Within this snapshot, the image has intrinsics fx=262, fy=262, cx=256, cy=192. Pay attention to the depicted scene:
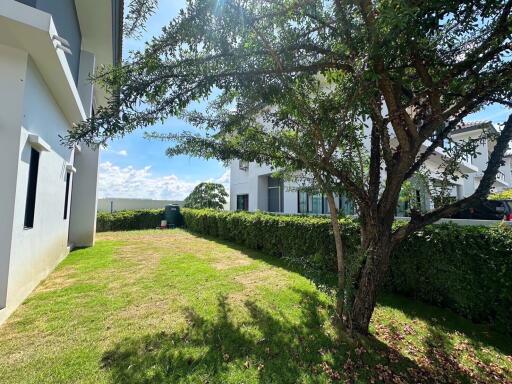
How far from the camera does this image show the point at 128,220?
17.2 m

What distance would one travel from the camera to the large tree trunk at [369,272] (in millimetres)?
3369

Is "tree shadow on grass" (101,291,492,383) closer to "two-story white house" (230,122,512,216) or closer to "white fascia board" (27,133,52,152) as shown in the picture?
"white fascia board" (27,133,52,152)

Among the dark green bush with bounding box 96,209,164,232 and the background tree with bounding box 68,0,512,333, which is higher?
the background tree with bounding box 68,0,512,333

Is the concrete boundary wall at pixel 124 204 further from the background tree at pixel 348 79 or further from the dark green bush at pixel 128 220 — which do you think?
the background tree at pixel 348 79

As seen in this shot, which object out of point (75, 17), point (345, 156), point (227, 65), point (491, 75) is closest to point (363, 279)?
point (345, 156)

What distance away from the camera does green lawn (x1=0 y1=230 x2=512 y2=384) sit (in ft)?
9.36

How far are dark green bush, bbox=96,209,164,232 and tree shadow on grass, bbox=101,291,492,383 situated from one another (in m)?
14.7

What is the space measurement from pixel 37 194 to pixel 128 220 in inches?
507

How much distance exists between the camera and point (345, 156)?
4113 mm

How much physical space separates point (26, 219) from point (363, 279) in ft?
18.9

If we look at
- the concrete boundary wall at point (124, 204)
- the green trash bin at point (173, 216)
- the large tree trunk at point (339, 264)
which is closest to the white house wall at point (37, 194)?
the large tree trunk at point (339, 264)

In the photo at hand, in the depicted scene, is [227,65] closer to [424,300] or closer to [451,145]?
[451,145]

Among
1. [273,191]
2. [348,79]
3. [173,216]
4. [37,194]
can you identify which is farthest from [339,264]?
[173,216]

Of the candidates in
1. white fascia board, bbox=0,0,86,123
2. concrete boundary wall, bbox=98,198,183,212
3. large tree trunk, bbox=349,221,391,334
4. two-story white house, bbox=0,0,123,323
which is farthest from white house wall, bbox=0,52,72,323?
concrete boundary wall, bbox=98,198,183,212
